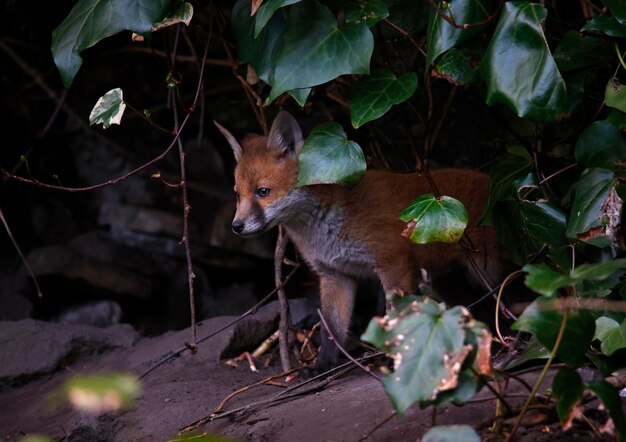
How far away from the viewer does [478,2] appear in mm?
3262

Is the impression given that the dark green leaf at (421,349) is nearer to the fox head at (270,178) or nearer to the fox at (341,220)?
the fox at (341,220)

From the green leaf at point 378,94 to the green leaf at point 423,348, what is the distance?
1.45 meters

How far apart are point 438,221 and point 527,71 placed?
729 mm

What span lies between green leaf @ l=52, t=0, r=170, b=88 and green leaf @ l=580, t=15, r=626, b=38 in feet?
6.49

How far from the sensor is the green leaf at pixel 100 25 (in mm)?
3605

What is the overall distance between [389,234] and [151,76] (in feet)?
11.5

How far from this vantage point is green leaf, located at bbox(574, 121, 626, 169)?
330 cm

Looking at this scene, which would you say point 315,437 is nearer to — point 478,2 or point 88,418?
point 88,418

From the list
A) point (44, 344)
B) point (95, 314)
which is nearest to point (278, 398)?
point (44, 344)

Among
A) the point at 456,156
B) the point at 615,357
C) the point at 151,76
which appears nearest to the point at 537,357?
the point at 615,357

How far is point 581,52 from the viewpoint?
3414mm

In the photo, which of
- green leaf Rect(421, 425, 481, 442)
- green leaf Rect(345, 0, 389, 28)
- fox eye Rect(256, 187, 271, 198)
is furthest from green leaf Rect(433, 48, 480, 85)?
green leaf Rect(421, 425, 481, 442)

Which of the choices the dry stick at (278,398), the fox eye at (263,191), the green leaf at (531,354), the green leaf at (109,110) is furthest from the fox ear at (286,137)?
the green leaf at (531,354)

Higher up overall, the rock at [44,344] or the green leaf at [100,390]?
the green leaf at [100,390]
